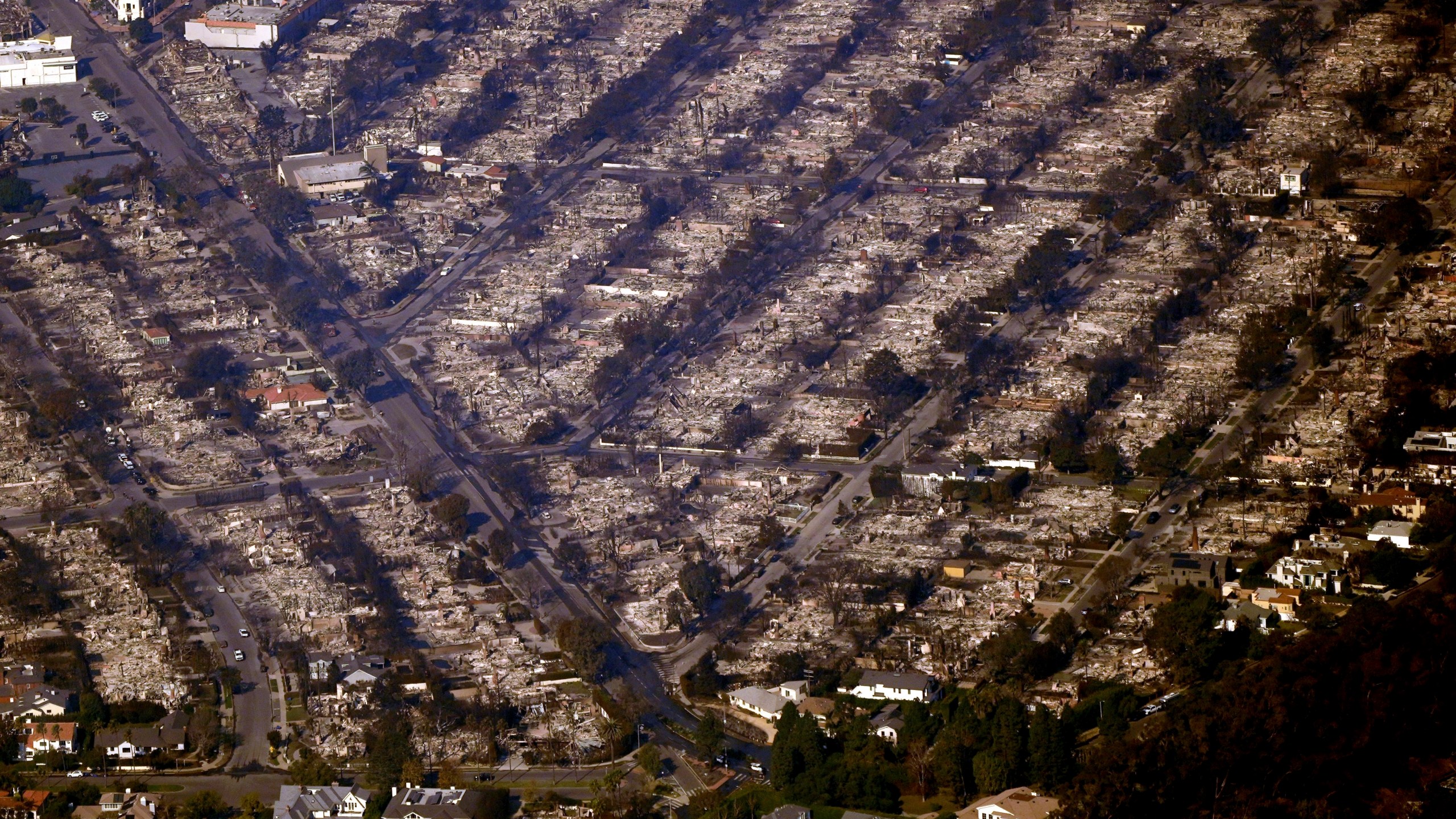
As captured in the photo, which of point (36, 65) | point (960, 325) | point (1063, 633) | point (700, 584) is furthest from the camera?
point (36, 65)

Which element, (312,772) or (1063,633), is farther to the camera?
(1063,633)

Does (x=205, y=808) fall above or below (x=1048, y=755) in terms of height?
above

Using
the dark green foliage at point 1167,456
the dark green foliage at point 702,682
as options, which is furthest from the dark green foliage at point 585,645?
the dark green foliage at point 1167,456

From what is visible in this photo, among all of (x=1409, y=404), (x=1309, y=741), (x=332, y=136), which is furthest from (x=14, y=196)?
(x=1309, y=741)

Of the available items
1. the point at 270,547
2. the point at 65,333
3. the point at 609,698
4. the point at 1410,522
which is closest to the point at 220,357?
the point at 65,333

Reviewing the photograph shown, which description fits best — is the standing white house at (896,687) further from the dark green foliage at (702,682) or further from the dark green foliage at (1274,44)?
the dark green foliage at (1274,44)

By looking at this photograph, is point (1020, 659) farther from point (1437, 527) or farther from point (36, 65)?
point (36, 65)

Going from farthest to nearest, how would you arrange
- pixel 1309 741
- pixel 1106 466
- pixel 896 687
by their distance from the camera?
pixel 1106 466, pixel 896 687, pixel 1309 741
